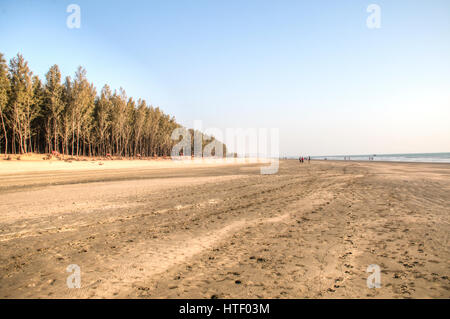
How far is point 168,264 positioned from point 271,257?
1.78 metres

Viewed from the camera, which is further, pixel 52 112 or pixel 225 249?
pixel 52 112

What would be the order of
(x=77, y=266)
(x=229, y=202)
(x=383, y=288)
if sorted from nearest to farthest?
(x=383, y=288) < (x=77, y=266) < (x=229, y=202)

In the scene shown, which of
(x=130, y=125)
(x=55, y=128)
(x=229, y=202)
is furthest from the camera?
(x=130, y=125)

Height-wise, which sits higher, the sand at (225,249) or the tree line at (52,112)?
the tree line at (52,112)

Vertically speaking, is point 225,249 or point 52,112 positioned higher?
point 52,112

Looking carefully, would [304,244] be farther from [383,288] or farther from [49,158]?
[49,158]

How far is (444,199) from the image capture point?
8.84 metres

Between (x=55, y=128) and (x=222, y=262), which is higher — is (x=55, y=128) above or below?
above

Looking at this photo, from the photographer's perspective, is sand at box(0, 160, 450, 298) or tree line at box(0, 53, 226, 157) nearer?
sand at box(0, 160, 450, 298)

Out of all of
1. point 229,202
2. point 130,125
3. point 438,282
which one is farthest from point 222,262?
point 130,125

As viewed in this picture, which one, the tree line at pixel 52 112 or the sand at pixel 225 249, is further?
the tree line at pixel 52 112

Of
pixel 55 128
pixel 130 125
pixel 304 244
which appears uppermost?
pixel 130 125

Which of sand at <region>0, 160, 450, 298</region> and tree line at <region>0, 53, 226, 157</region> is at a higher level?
tree line at <region>0, 53, 226, 157</region>
